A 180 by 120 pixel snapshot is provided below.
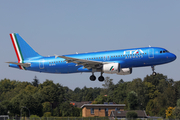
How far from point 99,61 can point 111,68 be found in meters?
3.07

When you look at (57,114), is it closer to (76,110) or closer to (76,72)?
(76,110)

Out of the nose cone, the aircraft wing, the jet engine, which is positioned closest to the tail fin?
the aircraft wing

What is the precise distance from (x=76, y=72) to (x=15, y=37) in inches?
647

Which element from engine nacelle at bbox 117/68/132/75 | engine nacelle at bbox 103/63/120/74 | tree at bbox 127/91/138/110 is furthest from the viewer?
tree at bbox 127/91/138/110

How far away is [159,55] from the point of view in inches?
1812

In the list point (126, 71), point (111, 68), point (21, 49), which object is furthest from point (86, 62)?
point (21, 49)

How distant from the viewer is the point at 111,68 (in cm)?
4688

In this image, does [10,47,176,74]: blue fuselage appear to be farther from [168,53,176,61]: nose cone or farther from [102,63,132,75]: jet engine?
[102,63,132,75]: jet engine

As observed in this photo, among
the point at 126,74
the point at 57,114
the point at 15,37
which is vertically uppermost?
the point at 15,37

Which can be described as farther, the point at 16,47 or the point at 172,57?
the point at 16,47

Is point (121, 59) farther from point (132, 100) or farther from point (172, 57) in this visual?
point (132, 100)

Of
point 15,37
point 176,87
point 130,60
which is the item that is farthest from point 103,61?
point 176,87

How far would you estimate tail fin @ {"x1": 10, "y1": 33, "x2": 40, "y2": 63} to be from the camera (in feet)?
186

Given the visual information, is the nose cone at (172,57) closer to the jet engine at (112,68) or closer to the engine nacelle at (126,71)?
the engine nacelle at (126,71)
